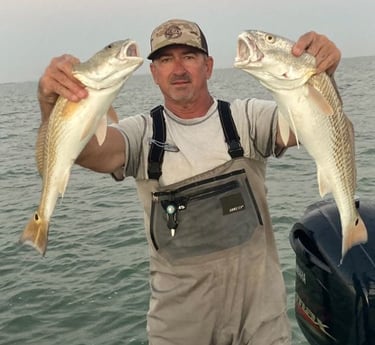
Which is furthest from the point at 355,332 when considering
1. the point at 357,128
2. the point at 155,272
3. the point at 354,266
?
the point at 357,128

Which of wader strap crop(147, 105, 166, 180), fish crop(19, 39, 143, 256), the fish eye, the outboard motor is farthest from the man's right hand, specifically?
the outboard motor

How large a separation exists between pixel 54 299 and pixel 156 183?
4.16 m

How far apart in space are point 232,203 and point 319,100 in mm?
Answer: 1027

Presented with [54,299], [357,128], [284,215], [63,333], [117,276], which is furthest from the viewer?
[357,128]

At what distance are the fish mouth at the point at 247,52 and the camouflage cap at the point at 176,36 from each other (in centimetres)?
82

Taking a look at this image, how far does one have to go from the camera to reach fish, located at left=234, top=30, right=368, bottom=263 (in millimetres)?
2854

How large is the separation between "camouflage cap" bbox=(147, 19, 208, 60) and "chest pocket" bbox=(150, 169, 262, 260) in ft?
2.96

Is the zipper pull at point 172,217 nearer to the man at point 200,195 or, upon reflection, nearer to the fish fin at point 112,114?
the man at point 200,195

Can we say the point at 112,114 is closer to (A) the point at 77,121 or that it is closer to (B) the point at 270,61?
(A) the point at 77,121

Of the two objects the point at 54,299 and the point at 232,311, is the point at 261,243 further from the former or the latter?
the point at 54,299

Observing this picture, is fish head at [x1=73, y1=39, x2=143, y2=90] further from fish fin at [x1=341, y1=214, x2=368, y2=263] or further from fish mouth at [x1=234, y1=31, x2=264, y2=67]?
fish fin at [x1=341, y1=214, x2=368, y2=263]

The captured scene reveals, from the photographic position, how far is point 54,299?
284 inches

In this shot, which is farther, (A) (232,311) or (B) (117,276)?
(B) (117,276)

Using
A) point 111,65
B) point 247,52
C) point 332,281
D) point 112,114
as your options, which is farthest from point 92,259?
point 247,52
